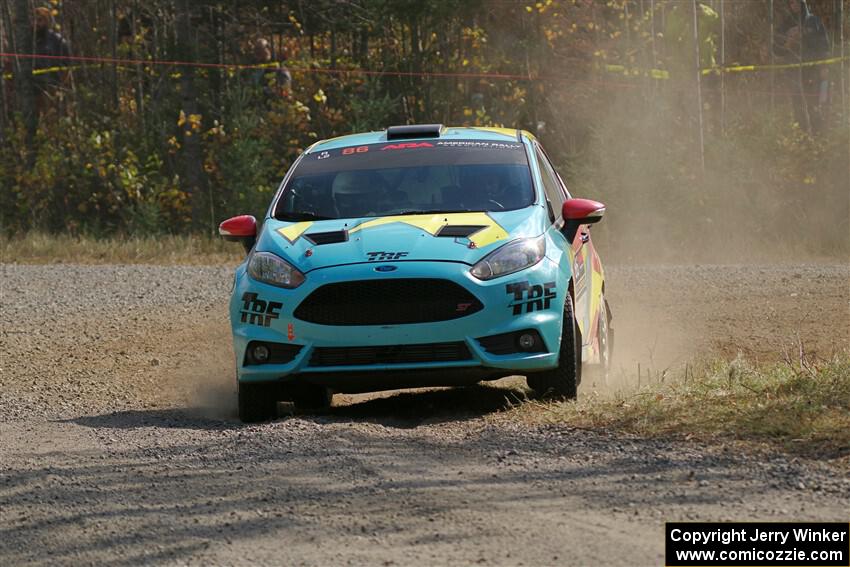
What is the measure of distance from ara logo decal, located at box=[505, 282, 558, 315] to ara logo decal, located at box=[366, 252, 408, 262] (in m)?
0.62

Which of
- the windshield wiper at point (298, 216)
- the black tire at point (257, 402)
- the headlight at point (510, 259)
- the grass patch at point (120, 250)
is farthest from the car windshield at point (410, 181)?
the grass patch at point (120, 250)

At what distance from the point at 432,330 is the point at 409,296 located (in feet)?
0.75

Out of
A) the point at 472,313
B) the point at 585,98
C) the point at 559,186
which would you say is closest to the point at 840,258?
the point at 585,98

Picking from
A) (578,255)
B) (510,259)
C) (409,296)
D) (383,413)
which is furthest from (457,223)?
(383,413)

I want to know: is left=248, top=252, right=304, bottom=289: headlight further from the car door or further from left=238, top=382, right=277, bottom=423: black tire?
the car door

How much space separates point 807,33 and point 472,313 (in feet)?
60.0

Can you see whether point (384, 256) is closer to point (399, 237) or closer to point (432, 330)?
point (399, 237)

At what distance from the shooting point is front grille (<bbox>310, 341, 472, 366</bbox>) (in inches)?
309

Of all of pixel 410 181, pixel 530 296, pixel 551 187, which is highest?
pixel 410 181

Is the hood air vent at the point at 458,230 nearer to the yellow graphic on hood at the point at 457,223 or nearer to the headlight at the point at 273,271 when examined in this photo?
the yellow graphic on hood at the point at 457,223

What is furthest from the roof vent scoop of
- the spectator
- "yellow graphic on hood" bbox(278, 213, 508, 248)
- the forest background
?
the spectator

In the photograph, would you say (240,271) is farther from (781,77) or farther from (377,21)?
(781,77)

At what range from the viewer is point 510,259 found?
26.2 feet

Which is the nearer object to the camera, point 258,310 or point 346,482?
point 346,482
